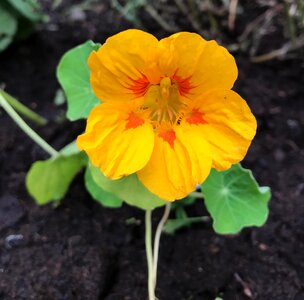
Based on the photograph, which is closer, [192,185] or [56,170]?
[192,185]

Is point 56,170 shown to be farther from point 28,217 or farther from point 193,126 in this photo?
point 193,126

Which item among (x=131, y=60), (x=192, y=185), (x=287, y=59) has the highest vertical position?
(x=131, y=60)

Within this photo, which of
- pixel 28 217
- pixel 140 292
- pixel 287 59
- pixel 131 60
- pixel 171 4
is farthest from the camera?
pixel 171 4

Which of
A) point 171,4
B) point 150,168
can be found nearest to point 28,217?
point 150,168

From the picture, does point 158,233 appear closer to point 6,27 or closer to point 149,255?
point 149,255

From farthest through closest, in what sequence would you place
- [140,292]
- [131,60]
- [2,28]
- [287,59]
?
[287,59]
[2,28]
[140,292]
[131,60]

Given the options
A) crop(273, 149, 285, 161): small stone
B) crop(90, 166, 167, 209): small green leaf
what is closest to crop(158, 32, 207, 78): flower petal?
crop(90, 166, 167, 209): small green leaf

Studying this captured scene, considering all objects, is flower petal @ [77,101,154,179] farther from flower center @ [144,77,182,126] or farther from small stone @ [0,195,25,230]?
small stone @ [0,195,25,230]

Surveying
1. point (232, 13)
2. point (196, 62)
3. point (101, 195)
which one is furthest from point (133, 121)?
point (232, 13)
